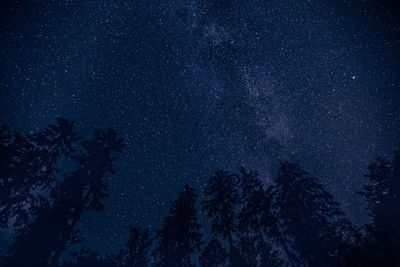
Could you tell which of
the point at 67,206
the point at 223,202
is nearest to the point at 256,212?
the point at 223,202

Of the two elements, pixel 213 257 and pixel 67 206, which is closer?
pixel 67 206

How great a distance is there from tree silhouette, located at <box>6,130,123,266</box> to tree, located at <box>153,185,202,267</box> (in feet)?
25.3

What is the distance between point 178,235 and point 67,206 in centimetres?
1085

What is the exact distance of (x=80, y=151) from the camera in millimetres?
19484

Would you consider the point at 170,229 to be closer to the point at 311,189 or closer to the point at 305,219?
the point at 305,219

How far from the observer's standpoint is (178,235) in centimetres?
2153

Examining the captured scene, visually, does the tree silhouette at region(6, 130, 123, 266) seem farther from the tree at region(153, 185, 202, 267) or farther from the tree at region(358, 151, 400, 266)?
the tree at region(358, 151, 400, 266)

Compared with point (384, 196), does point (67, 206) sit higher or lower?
lower

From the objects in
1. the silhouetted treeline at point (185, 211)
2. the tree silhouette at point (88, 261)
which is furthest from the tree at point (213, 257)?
the tree silhouette at point (88, 261)

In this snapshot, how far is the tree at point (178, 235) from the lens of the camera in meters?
21.3

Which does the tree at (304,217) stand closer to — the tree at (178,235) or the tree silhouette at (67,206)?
the tree at (178,235)

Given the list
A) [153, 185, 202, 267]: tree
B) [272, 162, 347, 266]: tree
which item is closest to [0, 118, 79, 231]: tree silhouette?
[153, 185, 202, 267]: tree

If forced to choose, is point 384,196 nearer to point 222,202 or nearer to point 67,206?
point 222,202

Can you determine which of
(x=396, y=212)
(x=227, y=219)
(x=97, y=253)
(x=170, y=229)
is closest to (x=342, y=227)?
(x=396, y=212)
